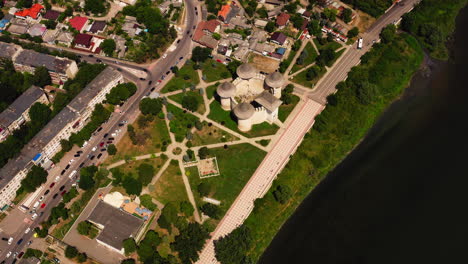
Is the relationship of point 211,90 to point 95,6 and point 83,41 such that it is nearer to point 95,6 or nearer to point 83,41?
point 83,41

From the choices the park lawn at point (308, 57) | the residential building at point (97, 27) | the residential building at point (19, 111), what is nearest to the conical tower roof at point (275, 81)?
the park lawn at point (308, 57)

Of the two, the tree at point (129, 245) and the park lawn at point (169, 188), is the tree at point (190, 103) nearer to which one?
the park lawn at point (169, 188)

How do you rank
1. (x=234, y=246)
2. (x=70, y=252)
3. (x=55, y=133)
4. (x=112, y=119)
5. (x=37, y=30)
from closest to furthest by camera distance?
(x=70, y=252) → (x=234, y=246) → (x=55, y=133) → (x=112, y=119) → (x=37, y=30)

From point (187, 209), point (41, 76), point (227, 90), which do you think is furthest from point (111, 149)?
point (41, 76)

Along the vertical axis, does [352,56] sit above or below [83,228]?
above

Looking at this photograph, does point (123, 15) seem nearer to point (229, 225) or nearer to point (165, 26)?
point (165, 26)

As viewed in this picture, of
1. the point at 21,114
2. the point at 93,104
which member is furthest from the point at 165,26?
the point at 21,114
